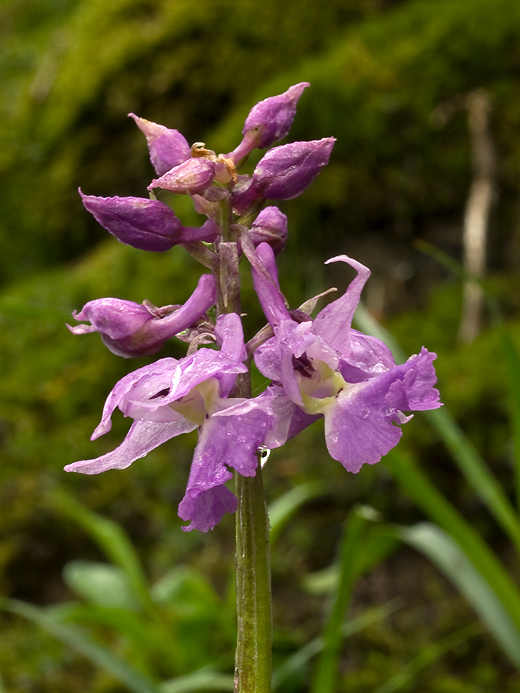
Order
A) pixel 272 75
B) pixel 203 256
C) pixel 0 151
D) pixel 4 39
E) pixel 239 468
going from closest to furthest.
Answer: pixel 239 468
pixel 203 256
pixel 272 75
pixel 0 151
pixel 4 39

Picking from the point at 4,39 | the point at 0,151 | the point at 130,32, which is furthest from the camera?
the point at 4,39

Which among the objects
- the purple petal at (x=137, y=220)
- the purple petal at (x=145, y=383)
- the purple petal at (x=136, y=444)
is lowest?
the purple petal at (x=136, y=444)

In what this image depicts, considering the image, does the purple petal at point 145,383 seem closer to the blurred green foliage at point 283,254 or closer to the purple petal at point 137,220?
the purple petal at point 137,220

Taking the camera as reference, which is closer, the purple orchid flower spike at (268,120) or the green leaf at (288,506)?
the purple orchid flower spike at (268,120)

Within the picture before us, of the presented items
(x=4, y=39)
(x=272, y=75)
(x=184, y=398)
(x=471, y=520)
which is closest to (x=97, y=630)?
(x=471, y=520)

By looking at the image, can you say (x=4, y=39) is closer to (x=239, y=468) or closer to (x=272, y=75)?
(x=272, y=75)

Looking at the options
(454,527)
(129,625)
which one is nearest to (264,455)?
(454,527)

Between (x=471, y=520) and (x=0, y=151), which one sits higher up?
(x=0, y=151)

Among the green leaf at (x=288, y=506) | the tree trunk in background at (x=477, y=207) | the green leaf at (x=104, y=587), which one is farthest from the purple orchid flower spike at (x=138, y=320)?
the tree trunk in background at (x=477, y=207)
